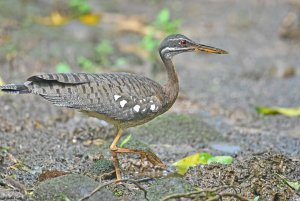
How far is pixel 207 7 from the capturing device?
60.0 ft

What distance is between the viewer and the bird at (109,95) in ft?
22.6

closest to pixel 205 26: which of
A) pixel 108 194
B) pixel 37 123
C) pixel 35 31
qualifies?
pixel 35 31

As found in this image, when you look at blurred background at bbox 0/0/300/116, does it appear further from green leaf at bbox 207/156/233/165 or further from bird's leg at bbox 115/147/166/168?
bird's leg at bbox 115/147/166/168

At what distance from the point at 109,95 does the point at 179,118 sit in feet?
8.75

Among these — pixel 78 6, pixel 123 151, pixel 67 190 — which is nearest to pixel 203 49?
pixel 123 151

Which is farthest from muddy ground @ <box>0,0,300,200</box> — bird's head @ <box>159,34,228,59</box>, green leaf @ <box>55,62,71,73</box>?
bird's head @ <box>159,34,228,59</box>

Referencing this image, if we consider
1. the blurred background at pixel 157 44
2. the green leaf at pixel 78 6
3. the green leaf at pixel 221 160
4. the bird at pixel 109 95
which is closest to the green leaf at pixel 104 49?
the blurred background at pixel 157 44

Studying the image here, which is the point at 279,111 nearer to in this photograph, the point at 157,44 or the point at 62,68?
the point at 157,44

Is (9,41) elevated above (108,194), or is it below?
above

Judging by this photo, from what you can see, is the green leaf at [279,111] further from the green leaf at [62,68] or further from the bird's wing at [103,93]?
the bird's wing at [103,93]

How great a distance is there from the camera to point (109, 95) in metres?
7.05

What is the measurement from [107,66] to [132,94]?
5.36m

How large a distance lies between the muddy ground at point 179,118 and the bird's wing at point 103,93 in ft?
1.85

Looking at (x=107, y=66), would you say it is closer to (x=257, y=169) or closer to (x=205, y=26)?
(x=205, y=26)
